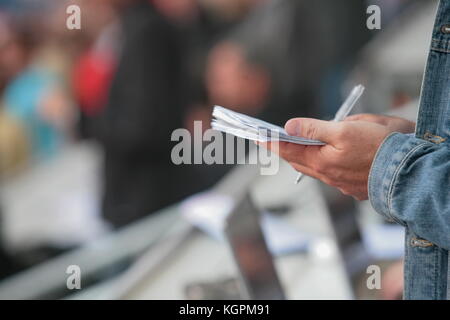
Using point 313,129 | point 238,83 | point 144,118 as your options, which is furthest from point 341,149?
point 144,118

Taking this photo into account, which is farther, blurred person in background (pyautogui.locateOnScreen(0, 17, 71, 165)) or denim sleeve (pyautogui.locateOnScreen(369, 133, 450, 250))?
blurred person in background (pyautogui.locateOnScreen(0, 17, 71, 165))

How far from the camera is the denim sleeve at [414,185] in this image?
116cm

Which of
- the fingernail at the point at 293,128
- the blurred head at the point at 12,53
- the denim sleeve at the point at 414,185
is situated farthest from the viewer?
the blurred head at the point at 12,53

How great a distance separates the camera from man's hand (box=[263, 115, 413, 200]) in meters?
1.24

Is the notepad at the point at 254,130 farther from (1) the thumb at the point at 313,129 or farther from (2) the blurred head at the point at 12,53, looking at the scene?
(2) the blurred head at the point at 12,53

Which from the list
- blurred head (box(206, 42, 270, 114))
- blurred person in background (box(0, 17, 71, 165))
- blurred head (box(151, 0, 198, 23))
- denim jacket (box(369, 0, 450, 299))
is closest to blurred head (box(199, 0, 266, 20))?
blurred head (box(151, 0, 198, 23))

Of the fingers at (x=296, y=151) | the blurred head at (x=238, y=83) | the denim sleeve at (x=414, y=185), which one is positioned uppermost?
the blurred head at (x=238, y=83)

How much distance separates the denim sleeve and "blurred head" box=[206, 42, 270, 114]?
224 cm

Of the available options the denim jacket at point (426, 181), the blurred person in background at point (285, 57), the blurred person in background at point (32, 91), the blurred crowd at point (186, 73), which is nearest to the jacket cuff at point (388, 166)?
the denim jacket at point (426, 181)

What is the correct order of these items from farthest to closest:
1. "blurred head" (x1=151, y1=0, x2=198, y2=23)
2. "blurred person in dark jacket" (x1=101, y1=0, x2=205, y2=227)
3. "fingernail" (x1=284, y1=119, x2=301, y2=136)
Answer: "blurred head" (x1=151, y1=0, x2=198, y2=23) → "blurred person in dark jacket" (x1=101, y1=0, x2=205, y2=227) → "fingernail" (x1=284, y1=119, x2=301, y2=136)

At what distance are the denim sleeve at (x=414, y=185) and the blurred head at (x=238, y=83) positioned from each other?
2235 millimetres

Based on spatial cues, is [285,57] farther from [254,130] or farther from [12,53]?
[254,130]

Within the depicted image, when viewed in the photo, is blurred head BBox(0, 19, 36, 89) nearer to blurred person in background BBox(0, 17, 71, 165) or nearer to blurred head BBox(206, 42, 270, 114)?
blurred person in background BBox(0, 17, 71, 165)

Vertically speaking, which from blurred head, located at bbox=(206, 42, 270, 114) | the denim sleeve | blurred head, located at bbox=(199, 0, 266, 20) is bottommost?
the denim sleeve
